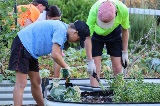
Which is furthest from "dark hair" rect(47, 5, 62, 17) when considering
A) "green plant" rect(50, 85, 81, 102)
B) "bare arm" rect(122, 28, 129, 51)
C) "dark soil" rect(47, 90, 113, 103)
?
"green plant" rect(50, 85, 81, 102)

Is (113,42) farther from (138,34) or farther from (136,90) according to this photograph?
(138,34)

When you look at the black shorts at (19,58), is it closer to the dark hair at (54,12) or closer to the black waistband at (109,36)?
the black waistband at (109,36)

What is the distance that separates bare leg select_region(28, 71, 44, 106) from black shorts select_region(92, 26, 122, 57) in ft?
2.97

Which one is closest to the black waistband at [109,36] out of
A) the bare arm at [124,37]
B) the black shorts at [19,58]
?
the bare arm at [124,37]

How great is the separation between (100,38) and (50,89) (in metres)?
1.53

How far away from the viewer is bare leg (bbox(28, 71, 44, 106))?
494 cm

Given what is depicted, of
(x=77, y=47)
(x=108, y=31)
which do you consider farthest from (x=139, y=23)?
(x=108, y=31)

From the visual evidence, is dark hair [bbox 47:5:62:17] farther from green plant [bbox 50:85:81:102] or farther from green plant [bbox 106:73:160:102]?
green plant [bbox 50:85:81:102]

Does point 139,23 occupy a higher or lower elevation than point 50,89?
higher

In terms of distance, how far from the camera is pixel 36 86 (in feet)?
16.5

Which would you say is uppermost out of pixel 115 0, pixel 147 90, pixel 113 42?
pixel 115 0

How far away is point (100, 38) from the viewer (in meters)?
5.59

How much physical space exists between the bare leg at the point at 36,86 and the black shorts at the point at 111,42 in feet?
2.97

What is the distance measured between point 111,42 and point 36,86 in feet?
3.89
